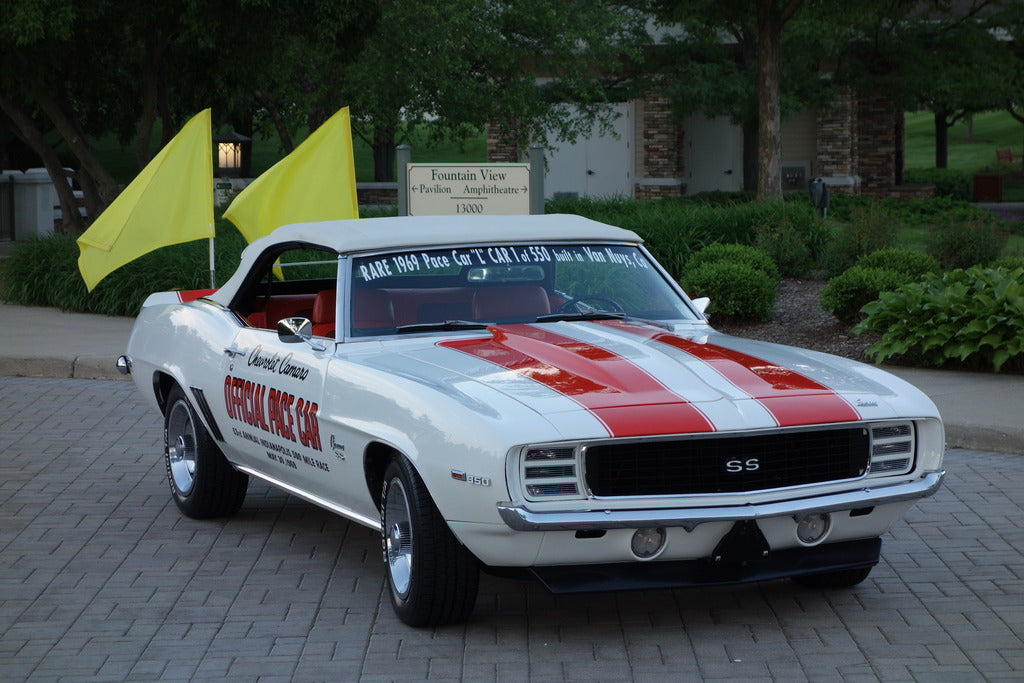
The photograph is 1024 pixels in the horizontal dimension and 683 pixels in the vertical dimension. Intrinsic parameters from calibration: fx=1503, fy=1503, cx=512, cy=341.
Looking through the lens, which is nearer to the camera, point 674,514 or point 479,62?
point 674,514

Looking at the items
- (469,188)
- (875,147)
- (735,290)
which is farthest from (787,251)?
(875,147)

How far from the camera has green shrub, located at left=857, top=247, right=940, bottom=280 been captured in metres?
14.9

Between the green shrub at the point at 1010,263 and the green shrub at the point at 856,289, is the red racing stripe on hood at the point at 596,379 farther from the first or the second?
the green shrub at the point at 1010,263

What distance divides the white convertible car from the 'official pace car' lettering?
1 centimetres

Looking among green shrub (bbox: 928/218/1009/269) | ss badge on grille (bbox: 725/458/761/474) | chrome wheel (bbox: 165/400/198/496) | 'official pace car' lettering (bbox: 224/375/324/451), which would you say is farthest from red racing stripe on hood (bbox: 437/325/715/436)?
green shrub (bbox: 928/218/1009/269)

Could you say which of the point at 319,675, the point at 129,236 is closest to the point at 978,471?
the point at 319,675

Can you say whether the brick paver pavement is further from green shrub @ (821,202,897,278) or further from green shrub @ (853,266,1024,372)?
green shrub @ (821,202,897,278)

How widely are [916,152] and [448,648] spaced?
85262mm

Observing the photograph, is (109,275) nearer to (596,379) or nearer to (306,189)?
(306,189)

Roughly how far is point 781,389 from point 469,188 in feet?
33.6

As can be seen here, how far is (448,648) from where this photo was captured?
5.71 m

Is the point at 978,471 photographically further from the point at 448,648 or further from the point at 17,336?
the point at 17,336

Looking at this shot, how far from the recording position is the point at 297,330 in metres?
6.80

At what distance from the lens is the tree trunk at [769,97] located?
2592 centimetres
